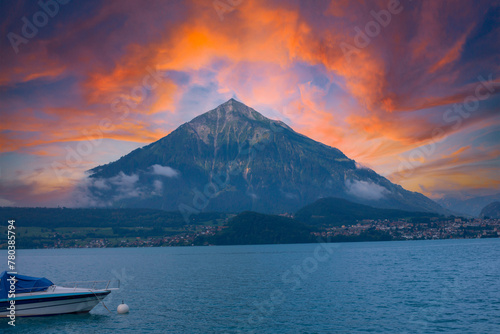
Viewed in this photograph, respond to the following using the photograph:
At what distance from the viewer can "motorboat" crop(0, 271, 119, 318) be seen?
58.0 meters

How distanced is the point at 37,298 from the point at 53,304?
2558 mm

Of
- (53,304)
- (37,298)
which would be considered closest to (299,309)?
(53,304)

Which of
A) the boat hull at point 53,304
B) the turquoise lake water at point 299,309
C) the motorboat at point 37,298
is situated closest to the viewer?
the turquoise lake water at point 299,309

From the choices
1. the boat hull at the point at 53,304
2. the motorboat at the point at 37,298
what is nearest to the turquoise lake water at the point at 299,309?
the boat hull at the point at 53,304

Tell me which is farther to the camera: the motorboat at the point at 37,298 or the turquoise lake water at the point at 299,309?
the motorboat at the point at 37,298

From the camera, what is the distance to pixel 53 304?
59750mm

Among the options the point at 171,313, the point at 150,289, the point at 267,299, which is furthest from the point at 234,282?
the point at 171,313

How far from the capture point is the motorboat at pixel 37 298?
58.0 m

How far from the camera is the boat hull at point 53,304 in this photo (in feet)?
192

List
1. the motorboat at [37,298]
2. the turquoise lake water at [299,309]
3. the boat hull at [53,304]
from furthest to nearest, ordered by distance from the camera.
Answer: the boat hull at [53,304]
the motorboat at [37,298]
the turquoise lake water at [299,309]

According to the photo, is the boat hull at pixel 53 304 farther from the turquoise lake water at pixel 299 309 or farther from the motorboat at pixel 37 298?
the turquoise lake water at pixel 299 309

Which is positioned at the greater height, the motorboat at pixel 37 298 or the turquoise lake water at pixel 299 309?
the motorboat at pixel 37 298

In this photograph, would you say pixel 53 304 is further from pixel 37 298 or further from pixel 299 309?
pixel 299 309

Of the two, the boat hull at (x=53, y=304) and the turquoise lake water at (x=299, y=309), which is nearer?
the turquoise lake water at (x=299, y=309)
